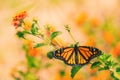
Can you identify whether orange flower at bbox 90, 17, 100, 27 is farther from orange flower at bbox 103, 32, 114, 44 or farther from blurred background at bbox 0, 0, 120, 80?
orange flower at bbox 103, 32, 114, 44

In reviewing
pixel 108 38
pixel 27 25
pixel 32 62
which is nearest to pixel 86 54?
pixel 27 25

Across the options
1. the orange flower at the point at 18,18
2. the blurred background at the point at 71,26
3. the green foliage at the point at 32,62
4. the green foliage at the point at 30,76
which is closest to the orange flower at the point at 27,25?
the orange flower at the point at 18,18

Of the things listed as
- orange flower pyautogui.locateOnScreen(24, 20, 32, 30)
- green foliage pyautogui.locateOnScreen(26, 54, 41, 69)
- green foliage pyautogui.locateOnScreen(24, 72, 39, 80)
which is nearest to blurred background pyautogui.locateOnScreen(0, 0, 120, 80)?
green foliage pyautogui.locateOnScreen(26, 54, 41, 69)

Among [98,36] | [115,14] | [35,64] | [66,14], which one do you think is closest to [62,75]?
[35,64]

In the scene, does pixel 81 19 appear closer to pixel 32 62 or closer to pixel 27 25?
pixel 32 62

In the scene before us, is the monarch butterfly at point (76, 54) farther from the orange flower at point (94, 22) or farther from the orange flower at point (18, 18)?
the orange flower at point (94, 22)
